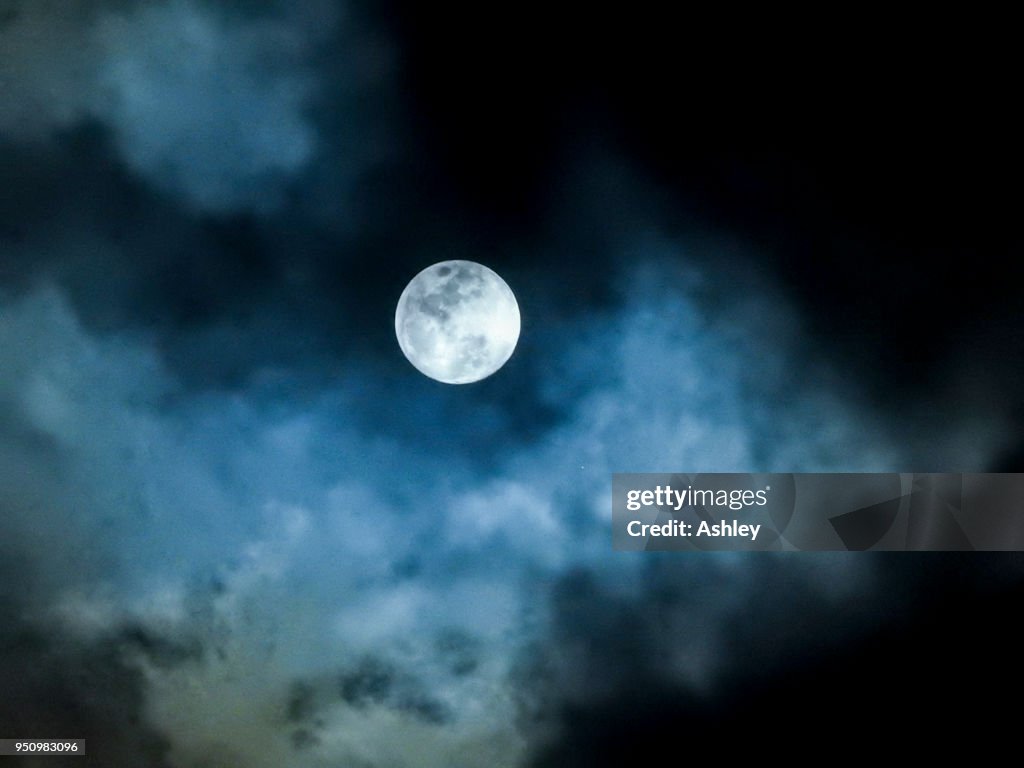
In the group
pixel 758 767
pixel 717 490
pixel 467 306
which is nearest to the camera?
pixel 467 306

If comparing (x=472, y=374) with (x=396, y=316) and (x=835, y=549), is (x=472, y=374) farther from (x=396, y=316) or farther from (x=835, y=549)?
(x=835, y=549)

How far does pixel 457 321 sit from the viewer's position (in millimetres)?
21203

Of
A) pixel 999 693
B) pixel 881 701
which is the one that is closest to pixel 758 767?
pixel 881 701

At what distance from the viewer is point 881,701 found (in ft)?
87.5

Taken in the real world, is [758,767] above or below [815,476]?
below

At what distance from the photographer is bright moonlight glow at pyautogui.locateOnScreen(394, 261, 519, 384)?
21.3 metres

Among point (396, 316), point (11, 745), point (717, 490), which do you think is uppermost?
point (396, 316)

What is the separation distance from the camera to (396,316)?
22.9 metres

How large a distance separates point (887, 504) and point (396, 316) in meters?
16.3

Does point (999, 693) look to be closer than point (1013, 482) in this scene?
No

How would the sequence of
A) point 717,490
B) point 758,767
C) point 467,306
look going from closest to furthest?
point 467,306 < point 717,490 < point 758,767

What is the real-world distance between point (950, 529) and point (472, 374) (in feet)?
50.1

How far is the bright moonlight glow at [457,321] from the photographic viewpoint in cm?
2127

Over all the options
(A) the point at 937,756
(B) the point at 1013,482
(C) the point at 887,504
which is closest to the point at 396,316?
(C) the point at 887,504
